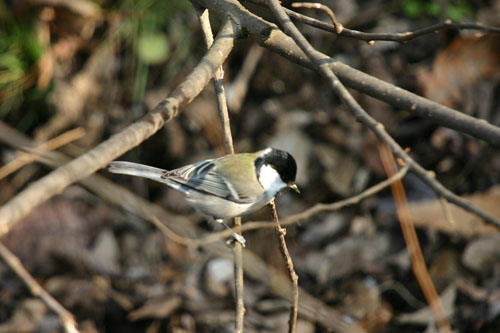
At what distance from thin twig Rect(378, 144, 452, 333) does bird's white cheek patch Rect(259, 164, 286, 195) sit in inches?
50.8

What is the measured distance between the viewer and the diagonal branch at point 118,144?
1085 millimetres

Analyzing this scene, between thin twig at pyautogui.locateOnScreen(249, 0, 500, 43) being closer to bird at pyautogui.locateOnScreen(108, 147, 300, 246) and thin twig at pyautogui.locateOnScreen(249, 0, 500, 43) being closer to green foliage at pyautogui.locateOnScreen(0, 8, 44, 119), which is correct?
bird at pyautogui.locateOnScreen(108, 147, 300, 246)

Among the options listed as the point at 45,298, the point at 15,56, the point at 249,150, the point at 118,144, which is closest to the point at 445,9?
the point at 249,150

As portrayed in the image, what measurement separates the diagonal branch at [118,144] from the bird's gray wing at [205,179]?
106cm

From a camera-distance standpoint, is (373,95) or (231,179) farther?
(231,179)

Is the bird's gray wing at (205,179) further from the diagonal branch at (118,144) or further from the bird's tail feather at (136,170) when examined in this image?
the diagonal branch at (118,144)

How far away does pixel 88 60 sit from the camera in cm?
559

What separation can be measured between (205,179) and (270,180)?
35cm

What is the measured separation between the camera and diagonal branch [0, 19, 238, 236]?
3.56 ft

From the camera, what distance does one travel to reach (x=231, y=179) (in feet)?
9.70

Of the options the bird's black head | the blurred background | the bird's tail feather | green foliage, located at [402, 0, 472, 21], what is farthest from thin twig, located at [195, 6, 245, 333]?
green foliage, located at [402, 0, 472, 21]

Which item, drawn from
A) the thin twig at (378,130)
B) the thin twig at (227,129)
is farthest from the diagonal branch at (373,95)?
the thin twig at (227,129)

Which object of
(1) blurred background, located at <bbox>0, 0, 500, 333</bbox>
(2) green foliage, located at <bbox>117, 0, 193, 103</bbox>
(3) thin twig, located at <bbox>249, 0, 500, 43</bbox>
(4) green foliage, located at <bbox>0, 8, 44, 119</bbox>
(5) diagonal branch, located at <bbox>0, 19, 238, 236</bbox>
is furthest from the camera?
(2) green foliage, located at <bbox>117, 0, 193, 103</bbox>

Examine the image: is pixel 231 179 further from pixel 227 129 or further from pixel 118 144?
pixel 118 144
